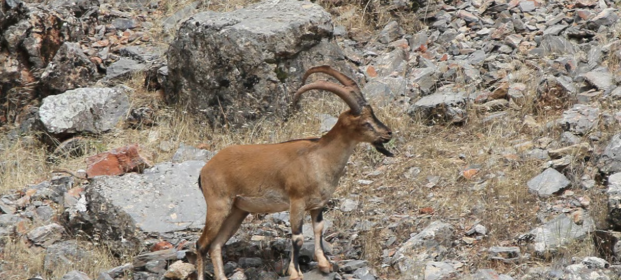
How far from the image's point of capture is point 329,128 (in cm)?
1174

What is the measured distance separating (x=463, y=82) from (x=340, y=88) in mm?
4585

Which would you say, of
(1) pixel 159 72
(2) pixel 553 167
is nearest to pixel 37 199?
(1) pixel 159 72

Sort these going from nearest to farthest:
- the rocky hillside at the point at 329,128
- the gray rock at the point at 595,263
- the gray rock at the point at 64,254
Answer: the gray rock at the point at 595,263
the rocky hillside at the point at 329,128
the gray rock at the point at 64,254

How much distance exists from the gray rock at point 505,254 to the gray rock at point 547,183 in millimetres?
1257

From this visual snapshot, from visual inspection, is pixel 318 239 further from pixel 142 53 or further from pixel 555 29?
pixel 142 53

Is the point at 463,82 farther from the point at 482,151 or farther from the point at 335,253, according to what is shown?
the point at 335,253

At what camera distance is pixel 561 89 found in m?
11.2

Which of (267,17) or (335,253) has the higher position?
(267,17)

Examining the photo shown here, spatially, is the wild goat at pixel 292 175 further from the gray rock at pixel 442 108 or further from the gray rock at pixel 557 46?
the gray rock at pixel 557 46

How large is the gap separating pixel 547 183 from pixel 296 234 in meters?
3.05

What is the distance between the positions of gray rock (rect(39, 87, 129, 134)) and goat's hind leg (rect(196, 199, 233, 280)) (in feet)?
16.2

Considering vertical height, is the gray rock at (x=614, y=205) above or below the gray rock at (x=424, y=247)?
above

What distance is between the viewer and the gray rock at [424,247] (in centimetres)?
811

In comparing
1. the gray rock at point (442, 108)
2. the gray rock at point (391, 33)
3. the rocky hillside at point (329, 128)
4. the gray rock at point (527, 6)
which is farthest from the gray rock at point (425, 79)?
the gray rock at point (527, 6)
